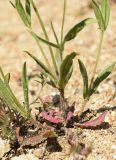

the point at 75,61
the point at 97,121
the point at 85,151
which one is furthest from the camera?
the point at 75,61

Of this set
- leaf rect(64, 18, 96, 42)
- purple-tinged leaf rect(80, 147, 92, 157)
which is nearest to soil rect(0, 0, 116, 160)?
purple-tinged leaf rect(80, 147, 92, 157)

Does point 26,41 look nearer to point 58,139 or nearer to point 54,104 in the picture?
point 54,104

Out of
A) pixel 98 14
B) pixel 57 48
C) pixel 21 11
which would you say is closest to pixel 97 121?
pixel 57 48

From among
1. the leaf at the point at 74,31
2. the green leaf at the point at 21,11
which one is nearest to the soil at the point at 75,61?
the leaf at the point at 74,31

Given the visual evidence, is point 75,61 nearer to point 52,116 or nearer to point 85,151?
point 52,116

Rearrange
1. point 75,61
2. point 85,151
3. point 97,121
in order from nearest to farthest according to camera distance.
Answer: point 85,151 → point 97,121 → point 75,61

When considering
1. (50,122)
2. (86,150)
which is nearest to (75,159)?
(86,150)
